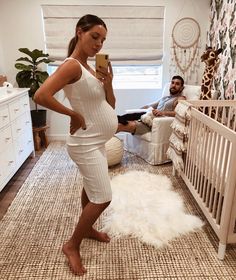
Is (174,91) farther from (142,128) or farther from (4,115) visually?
(4,115)

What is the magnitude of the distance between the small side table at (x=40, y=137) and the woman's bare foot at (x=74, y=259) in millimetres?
2229

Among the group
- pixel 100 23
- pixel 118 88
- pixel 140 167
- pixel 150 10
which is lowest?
pixel 140 167

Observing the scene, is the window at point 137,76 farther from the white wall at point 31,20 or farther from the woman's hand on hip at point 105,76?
the woman's hand on hip at point 105,76

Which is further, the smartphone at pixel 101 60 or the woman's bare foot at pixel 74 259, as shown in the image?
the woman's bare foot at pixel 74 259

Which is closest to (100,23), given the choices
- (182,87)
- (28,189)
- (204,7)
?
(28,189)

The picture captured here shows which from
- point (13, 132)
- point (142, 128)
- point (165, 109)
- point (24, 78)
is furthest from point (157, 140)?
point (24, 78)

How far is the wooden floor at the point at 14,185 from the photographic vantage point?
2.25 m

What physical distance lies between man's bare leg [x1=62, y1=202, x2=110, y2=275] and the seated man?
1681 mm

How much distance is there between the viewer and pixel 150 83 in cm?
396

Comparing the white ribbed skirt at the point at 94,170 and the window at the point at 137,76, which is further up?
the window at the point at 137,76

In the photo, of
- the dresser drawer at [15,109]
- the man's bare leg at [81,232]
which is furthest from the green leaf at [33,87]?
the man's bare leg at [81,232]

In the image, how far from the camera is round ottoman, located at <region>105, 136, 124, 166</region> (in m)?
2.84

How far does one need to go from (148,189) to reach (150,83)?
205 centimetres

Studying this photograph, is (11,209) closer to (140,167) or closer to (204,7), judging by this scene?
(140,167)
